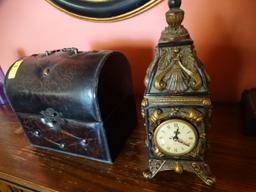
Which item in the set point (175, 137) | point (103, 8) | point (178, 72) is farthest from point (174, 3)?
point (103, 8)

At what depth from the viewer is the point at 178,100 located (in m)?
0.50

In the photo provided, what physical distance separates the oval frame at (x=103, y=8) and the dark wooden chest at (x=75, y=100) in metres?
0.20

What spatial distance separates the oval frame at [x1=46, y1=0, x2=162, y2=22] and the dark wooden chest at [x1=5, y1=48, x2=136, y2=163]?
0.66ft

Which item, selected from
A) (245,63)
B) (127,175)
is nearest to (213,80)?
(245,63)

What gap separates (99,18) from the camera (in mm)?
865

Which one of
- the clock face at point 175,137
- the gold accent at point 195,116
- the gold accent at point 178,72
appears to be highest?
the gold accent at point 178,72

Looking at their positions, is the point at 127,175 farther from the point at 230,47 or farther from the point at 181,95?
the point at 230,47

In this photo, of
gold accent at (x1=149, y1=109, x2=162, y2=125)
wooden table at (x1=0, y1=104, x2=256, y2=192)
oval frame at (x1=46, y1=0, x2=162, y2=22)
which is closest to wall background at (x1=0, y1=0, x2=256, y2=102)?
oval frame at (x1=46, y1=0, x2=162, y2=22)

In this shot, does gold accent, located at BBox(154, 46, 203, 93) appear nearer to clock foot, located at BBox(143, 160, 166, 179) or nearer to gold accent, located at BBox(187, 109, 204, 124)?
gold accent, located at BBox(187, 109, 204, 124)

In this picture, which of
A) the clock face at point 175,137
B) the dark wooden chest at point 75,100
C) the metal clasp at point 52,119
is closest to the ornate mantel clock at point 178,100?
the clock face at point 175,137

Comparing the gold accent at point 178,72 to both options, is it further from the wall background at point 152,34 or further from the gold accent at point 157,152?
the wall background at point 152,34

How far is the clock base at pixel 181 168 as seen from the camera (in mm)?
553

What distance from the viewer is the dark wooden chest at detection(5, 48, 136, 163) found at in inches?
23.9

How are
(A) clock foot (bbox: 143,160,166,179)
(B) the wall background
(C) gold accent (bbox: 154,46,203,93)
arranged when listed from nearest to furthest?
1. (C) gold accent (bbox: 154,46,203,93)
2. (A) clock foot (bbox: 143,160,166,179)
3. (B) the wall background
